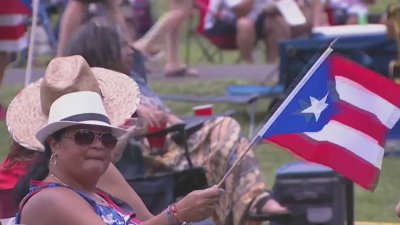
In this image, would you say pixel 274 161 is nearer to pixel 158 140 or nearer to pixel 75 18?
pixel 75 18

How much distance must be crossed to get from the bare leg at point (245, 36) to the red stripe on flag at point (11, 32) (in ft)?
15.7

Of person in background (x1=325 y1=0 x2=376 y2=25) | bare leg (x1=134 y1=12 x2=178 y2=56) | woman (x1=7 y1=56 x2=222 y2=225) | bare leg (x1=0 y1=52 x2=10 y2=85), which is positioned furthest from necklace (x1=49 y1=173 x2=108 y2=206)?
person in background (x1=325 y1=0 x2=376 y2=25)

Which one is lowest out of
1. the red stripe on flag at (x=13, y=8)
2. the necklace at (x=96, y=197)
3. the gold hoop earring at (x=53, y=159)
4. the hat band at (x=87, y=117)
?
the red stripe on flag at (x=13, y=8)

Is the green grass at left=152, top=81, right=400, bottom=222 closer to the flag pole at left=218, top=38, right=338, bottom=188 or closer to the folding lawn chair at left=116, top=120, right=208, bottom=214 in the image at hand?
the folding lawn chair at left=116, top=120, right=208, bottom=214

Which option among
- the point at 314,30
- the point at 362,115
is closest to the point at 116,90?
the point at 362,115

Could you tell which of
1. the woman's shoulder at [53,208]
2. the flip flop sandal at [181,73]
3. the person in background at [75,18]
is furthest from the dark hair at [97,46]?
the flip flop sandal at [181,73]

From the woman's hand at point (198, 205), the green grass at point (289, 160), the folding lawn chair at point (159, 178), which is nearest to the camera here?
the woman's hand at point (198, 205)

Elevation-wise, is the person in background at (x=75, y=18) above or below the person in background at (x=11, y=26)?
above

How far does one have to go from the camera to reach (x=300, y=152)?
462cm

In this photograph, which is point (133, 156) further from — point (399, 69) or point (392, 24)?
point (392, 24)

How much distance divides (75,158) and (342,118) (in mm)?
1094

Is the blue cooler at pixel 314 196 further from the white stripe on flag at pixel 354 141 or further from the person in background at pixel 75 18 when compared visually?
the white stripe on flag at pixel 354 141

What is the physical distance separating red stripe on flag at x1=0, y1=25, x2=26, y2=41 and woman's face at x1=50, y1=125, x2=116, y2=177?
4.49m

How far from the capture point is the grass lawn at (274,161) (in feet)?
24.5
